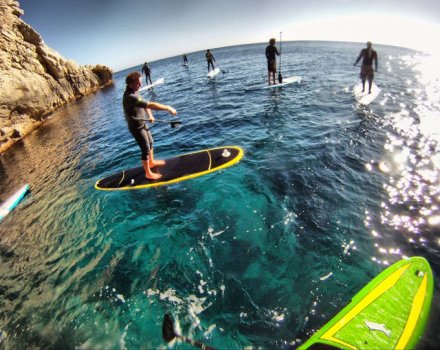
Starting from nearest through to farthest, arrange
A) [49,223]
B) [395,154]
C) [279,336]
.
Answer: [279,336]
[49,223]
[395,154]

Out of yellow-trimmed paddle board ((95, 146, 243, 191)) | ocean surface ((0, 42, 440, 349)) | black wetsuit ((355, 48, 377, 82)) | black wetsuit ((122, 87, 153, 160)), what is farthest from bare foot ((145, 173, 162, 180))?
black wetsuit ((355, 48, 377, 82))

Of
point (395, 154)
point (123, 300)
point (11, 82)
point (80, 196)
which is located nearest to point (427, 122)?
point (395, 154)

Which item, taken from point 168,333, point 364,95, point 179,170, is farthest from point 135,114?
point 364,95

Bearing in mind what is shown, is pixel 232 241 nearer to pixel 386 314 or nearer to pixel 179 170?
pixel 386 314

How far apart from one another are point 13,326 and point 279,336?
14.6 ft

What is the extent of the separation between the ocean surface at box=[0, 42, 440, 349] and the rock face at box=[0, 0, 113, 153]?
1170cm

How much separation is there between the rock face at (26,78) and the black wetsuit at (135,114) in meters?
16.3

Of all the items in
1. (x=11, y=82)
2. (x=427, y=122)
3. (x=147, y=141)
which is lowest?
(x=427, y=122)

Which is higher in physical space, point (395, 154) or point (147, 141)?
point (147, 141)

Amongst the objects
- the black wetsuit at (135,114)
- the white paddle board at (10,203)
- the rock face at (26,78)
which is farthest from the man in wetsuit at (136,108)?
the rock face at (26,78)

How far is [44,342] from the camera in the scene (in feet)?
11.8

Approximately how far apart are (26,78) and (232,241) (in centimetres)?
2644

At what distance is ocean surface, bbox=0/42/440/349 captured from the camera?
3.57 m

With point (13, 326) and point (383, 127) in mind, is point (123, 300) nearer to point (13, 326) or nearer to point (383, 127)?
point (13, 326)
